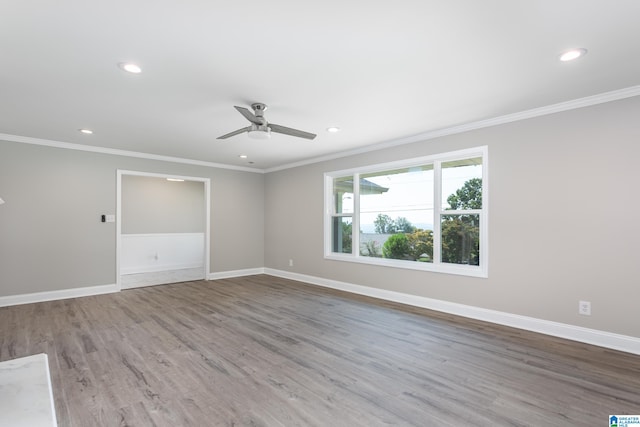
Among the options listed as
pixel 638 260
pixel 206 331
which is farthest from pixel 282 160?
pixel 638 260

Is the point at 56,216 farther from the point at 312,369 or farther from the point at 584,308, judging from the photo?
the point at 584,308

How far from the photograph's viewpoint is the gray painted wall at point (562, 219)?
311 cm

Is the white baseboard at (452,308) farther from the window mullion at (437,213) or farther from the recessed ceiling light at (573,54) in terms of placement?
the recessed ceiling light at (573,54)

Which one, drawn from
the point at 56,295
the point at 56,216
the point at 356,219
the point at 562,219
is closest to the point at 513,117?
the point at 562,219

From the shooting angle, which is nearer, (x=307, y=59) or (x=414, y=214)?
(x=307, y=59)

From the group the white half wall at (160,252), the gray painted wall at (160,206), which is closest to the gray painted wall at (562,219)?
the gray painted wall at (160,206)

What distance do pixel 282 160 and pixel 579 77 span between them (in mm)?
4979

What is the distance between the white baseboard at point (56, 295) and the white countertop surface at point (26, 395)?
12.0 ft

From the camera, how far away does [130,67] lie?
8.61 ft

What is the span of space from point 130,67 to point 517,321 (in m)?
4.88

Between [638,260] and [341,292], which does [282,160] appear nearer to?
[341,292]

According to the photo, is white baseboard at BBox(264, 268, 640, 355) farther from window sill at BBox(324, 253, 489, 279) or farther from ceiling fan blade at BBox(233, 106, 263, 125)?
ceiling fan blade at BBox(233, 106, 263, 125)

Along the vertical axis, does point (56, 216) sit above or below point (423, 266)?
above

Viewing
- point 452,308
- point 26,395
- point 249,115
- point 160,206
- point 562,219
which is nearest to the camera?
point 26,395
